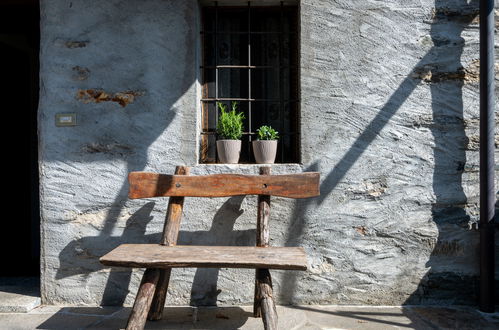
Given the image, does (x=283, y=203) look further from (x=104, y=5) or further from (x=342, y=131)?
(x=104, y=5)

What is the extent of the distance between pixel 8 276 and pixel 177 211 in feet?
6.37

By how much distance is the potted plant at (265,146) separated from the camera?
9.91ft

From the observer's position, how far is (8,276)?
3.70 metres

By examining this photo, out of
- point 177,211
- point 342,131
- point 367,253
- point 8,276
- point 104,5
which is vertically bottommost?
point 8,276

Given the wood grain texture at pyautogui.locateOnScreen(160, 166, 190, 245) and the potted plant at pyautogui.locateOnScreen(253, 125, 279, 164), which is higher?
the potted plant at pyautogui.locateOnScreen(253, 125, 279, 164)

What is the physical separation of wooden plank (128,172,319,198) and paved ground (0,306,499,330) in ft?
2.57

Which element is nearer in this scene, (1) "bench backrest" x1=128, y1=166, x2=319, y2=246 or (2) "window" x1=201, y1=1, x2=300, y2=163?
(1) "bench backrest" x1=128, y1=166, x2=319, y2=246

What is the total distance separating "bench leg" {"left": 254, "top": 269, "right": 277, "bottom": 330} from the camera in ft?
7.45

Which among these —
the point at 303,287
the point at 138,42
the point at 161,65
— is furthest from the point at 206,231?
the point at 138,42

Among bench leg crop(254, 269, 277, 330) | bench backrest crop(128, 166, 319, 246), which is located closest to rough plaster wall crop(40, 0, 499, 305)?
bench backrest crop(128, 166, 319, 246)

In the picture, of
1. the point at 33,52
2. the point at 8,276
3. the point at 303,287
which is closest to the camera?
the point at 303,287

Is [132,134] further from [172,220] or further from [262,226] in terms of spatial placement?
[262,226]

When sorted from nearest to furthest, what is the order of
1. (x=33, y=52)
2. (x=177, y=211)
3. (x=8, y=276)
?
Answer: (x=177, y=211) < (x=8, y=276) < (x=33, y=52)

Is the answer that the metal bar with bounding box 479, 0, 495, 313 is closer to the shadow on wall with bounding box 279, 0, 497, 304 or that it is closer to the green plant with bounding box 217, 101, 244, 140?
the shadow on wall with bounding box 279, 0, 497, 304
